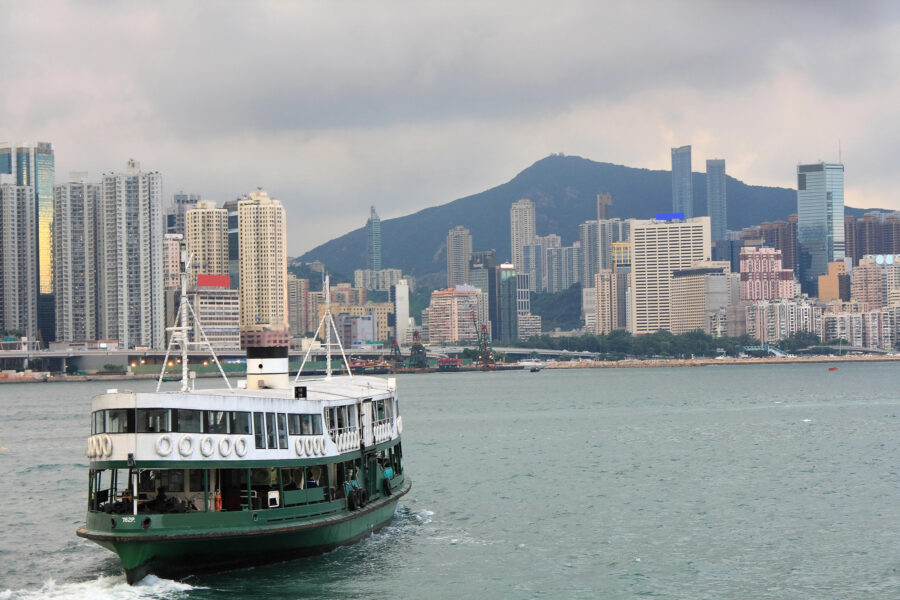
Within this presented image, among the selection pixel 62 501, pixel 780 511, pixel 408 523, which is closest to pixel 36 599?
pixel 408 523

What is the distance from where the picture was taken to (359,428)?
34.6m

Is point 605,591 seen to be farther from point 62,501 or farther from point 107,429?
point 62,501

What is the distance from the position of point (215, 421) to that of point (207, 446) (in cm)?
63

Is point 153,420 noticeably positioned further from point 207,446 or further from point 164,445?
point 207,446

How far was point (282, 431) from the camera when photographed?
30.3 m

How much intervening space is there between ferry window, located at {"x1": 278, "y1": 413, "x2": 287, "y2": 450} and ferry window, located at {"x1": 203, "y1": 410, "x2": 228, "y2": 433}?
1904 mm

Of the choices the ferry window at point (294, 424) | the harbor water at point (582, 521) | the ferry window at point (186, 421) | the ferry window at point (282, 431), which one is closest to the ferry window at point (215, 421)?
the ferry window at point (186, 421)

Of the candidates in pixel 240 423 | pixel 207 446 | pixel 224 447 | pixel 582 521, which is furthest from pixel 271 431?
pixel 582 521

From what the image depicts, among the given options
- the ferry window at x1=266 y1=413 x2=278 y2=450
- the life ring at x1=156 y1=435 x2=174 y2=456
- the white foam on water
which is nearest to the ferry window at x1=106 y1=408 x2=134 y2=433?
the life ring at x1=156 y1=435 x2=174 y2=456

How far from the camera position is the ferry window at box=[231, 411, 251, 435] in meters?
28.8

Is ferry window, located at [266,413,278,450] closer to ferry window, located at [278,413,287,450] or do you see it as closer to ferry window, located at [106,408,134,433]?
ferry window, located at [278,413,287,450]

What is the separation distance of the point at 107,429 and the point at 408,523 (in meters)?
12.7

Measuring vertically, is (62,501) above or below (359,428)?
below

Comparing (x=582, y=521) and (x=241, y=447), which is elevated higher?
(x=241, y=447)
